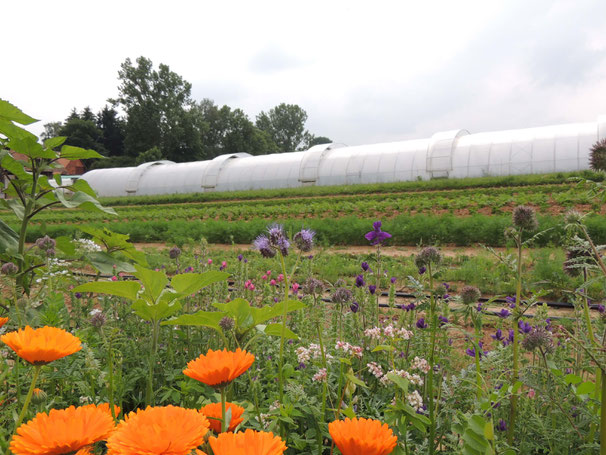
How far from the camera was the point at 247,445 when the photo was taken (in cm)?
56

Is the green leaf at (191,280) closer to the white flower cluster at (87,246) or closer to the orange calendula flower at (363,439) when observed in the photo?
the orange calendula flower at (363,439)

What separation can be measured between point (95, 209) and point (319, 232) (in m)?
7.59

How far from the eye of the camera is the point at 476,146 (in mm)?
20500

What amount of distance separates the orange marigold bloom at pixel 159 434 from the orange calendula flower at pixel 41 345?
26 cm

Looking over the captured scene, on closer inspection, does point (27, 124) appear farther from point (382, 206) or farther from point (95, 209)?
point (382, 206)

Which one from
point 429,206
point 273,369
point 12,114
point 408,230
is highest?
point 12,114

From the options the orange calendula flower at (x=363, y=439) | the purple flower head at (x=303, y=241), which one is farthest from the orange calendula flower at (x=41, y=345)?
the purple flower head at (x=303, y=241)

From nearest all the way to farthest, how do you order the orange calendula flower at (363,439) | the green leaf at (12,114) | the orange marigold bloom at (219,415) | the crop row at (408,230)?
the orange calendula flower at (363,439)
the orange marigold bloom at (219,415)
the green leaf at (12,114)
the crop row at (408,230)

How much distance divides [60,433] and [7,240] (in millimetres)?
1718

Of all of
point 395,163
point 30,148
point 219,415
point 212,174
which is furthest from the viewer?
point 212,174

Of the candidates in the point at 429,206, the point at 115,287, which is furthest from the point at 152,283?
the point at 429,206

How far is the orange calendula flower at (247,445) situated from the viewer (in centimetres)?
54

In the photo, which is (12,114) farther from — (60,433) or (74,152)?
→ (60,433)

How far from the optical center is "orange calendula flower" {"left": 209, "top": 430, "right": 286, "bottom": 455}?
538 mm
